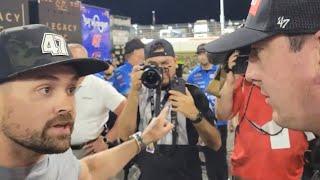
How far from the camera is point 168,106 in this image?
293cm

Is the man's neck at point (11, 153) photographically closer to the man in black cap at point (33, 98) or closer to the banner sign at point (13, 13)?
the man in black cap at point (33, 98)

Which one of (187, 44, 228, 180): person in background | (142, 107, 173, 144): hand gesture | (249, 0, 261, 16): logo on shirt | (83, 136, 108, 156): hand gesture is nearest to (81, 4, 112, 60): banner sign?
(187, 44, 228, 180): person in background

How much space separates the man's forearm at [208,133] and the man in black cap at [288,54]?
158 centimetres

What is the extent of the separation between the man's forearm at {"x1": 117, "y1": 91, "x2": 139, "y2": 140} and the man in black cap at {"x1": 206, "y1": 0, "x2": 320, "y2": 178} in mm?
1857

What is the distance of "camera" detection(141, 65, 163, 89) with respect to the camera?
295 cm

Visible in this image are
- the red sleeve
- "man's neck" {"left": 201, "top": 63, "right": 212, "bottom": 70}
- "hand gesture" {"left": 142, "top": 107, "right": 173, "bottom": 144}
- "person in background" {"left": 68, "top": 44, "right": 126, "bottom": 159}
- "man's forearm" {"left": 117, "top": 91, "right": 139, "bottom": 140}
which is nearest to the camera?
"hand gesture" {"left": 142, "top": 107, "right": 173, "bottom": 144}

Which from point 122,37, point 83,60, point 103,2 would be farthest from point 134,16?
point 83,60

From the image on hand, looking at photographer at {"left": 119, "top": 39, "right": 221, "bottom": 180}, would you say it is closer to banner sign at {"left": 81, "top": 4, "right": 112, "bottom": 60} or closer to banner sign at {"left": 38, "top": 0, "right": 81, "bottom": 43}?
banner sign at {"left": 38, "top": 0, "right": 81, "bottom": 43}

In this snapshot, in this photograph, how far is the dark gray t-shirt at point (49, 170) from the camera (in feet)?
5.40

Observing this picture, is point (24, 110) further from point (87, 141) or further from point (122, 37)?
point (122, 37)

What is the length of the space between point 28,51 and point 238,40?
69 centimetres

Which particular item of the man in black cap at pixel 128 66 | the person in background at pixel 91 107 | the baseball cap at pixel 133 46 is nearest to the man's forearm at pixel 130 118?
the person in background at pixel 91 107

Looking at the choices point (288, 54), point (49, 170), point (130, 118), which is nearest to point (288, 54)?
point (288, 54)

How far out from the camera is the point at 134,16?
37531 mm
